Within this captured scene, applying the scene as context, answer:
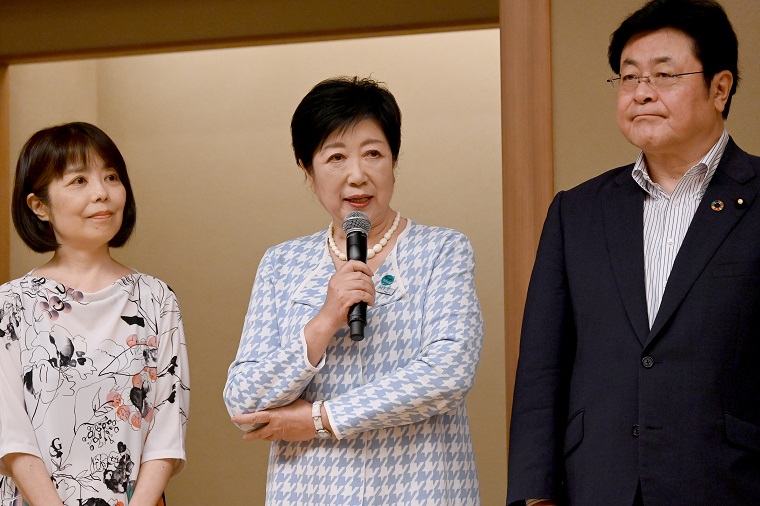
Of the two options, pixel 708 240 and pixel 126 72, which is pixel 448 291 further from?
pixel 126 72

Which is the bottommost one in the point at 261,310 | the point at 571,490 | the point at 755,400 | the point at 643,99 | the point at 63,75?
the point at 571,490

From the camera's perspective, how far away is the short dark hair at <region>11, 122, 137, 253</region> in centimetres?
270

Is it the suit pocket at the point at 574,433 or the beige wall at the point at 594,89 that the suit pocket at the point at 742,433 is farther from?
the beige wall at the point at 594,89

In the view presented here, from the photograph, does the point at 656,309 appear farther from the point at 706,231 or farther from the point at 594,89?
the point at 594,89

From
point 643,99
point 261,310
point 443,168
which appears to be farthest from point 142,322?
point 443,168

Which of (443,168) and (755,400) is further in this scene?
(443,168)

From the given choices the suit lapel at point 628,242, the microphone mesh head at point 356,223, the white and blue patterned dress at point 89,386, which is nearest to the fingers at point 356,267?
the microphone mesh head at point 356,223

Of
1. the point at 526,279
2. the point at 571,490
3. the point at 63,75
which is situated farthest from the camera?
the point at 63,75

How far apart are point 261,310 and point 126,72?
4.65 metres

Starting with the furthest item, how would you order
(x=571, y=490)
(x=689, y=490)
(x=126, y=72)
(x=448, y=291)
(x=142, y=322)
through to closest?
(x=126, y=72), (x=142, y=322), (x=448, y=291), (x=571, y=490), (x=689, y=490)

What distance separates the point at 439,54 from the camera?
21.4ft

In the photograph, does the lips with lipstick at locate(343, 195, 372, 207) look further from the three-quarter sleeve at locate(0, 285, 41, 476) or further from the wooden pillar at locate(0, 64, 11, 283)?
the wooden pillar at locate(0, 64, 11, 283)

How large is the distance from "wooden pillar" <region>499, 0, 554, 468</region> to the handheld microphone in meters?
0.99

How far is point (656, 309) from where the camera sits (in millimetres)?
2121
